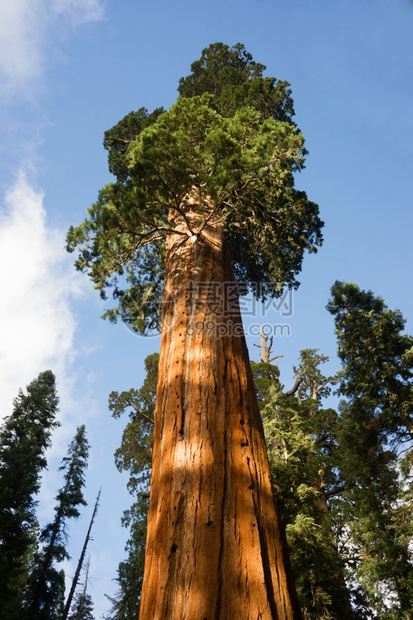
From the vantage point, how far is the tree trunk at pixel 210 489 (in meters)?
2.90

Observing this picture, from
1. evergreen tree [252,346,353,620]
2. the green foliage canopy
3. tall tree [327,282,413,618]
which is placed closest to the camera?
the green foliage canopy

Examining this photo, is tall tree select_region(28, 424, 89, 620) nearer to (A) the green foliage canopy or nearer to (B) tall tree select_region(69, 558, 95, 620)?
(B) tall tree select_region(69, 558, 95, 620)

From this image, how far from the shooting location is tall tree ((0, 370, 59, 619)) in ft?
51.3

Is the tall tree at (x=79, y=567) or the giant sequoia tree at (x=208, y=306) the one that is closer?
the giant sequoia tree at (x=208, y=306)

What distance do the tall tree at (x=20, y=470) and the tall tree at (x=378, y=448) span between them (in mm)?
12241

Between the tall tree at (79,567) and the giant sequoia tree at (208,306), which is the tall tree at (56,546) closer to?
the tall tree at (79,567)

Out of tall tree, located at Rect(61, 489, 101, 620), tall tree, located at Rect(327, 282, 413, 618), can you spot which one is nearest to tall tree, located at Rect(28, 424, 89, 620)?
tall tree, located at Rect(61, 489, 101, 620)

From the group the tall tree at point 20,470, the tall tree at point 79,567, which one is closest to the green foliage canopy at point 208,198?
the tall tree at point 20,470

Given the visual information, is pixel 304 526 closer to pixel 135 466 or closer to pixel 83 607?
pixel 135 466

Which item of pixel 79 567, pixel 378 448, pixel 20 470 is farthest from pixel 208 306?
pixel 79 567

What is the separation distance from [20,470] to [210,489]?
53.9ft

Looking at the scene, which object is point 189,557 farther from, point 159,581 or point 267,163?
point 267,163

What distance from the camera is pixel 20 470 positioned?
55.8 ft

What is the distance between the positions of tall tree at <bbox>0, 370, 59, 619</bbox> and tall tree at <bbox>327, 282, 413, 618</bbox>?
12241 millimetres
